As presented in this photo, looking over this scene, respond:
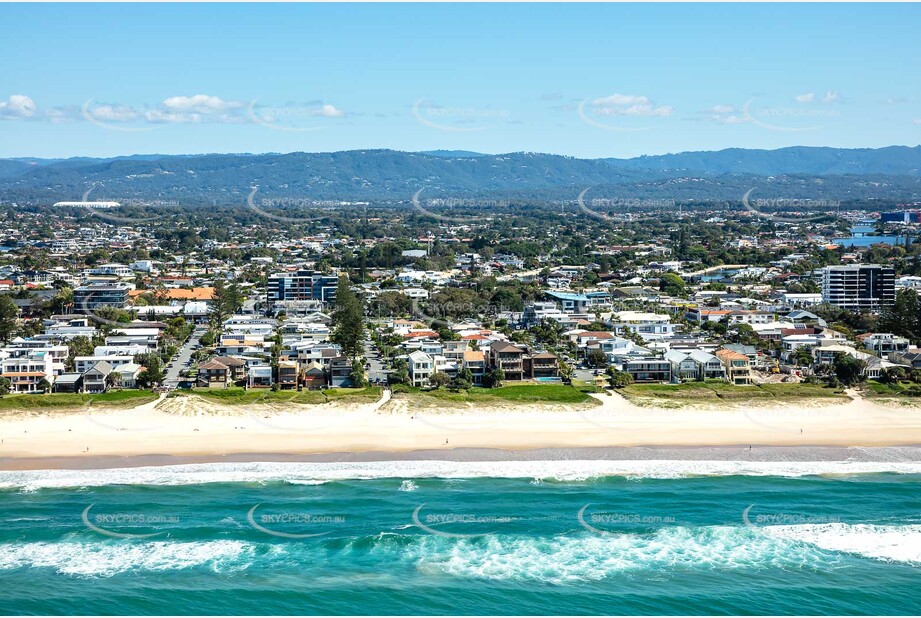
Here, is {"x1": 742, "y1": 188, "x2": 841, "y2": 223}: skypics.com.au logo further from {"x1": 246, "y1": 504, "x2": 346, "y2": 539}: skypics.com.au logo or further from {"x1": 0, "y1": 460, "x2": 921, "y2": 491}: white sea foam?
{"x1": 246, "y1": 504, "x2": 346, "y2": 539}: skypics.com.au logo

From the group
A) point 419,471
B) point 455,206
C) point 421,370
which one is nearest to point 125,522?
point 419,471

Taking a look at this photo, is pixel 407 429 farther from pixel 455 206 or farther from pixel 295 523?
pixel 455 206

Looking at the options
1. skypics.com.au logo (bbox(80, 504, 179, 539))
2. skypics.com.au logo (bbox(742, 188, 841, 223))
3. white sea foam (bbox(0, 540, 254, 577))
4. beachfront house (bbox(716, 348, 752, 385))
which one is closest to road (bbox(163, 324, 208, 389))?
skypics.com.au logo (bbox(80, 504, 179, 539))

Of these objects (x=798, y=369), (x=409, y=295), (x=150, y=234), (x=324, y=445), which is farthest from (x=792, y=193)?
(x=324, y=445)

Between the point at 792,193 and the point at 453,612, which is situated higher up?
the point at 792,193

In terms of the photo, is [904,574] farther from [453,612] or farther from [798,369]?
[798,369]
